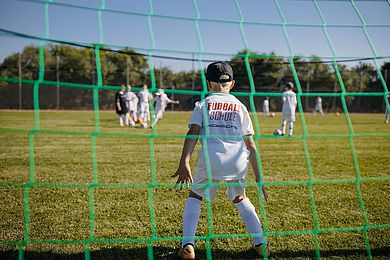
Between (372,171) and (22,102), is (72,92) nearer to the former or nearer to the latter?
(22,102)

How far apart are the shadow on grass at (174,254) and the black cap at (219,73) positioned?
1337 mm

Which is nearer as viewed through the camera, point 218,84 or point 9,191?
point 218,84

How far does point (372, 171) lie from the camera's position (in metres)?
5.64

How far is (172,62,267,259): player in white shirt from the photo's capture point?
2518 millimetres

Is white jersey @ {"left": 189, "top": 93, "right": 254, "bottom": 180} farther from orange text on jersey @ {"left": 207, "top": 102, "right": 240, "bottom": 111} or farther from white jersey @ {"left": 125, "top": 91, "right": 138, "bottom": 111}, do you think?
white jersey @ {"left": 125, "top": 91, "right": 138, "bottom": 111}

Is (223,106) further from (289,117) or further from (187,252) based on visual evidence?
(289,117)

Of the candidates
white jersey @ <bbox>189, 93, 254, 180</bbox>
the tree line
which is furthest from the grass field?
the tree line

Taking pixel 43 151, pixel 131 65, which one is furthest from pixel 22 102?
pixel 43 151

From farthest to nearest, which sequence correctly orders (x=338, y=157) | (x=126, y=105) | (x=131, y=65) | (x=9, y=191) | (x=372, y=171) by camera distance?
1. (x=131, y=65)
2. (x=126, y=105)
3. (x=338, y=157)
4. (x=372, y=171)
5. (x=9, y=191)

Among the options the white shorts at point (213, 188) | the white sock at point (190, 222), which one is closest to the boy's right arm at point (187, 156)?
the white shorts at point (213, 188)

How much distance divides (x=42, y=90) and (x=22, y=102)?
2.27 m

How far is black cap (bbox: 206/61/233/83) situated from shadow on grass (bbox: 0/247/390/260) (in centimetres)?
134

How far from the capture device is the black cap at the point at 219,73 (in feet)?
8.52

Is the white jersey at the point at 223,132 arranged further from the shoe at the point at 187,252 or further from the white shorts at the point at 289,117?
the white shorts at the point at 289,117
